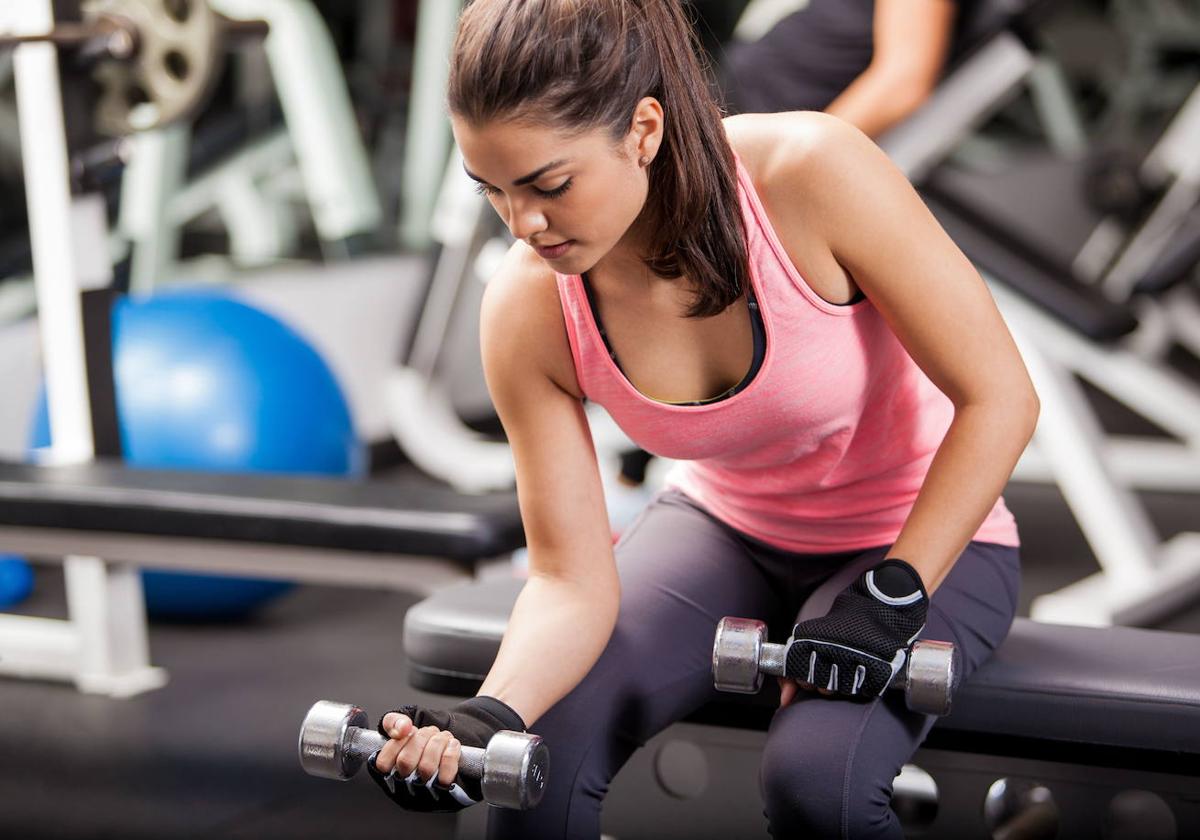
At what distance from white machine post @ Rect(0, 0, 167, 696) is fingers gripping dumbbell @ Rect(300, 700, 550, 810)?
4.30 ft

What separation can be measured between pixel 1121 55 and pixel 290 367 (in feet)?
23.9

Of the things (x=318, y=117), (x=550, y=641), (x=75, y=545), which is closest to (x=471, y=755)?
(x=550, y=641)

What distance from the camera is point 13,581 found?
2770 mm

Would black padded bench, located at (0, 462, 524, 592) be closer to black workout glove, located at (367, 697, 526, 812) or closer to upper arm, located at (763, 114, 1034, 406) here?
black workout glove, located at (367, 697, 526, 812)

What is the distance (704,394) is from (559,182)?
268 millimetres

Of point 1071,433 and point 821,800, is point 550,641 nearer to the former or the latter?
point 821,800

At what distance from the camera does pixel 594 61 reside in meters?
1.01

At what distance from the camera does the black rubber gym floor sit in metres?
1.74

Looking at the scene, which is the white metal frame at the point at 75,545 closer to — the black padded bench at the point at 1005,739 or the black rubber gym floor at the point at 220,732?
the black rubber gym floor at the point at 220,732

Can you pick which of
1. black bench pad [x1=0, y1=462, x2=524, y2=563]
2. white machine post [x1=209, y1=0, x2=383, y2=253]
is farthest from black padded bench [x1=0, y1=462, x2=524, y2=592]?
white machine post [x1=209, y1=0, x2=383, y2=253]

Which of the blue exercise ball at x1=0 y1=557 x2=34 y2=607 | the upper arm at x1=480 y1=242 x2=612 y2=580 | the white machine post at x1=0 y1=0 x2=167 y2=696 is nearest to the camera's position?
the upper arm at x1=480 y1=242 x2=612 y2=580

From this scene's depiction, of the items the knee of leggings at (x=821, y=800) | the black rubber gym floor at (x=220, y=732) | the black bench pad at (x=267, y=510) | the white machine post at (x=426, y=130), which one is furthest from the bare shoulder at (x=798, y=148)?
the white machine post at (x=426, y=130)

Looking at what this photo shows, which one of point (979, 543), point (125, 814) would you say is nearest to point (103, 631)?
point (125, 814)

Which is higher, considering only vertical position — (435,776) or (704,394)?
(704,394)
